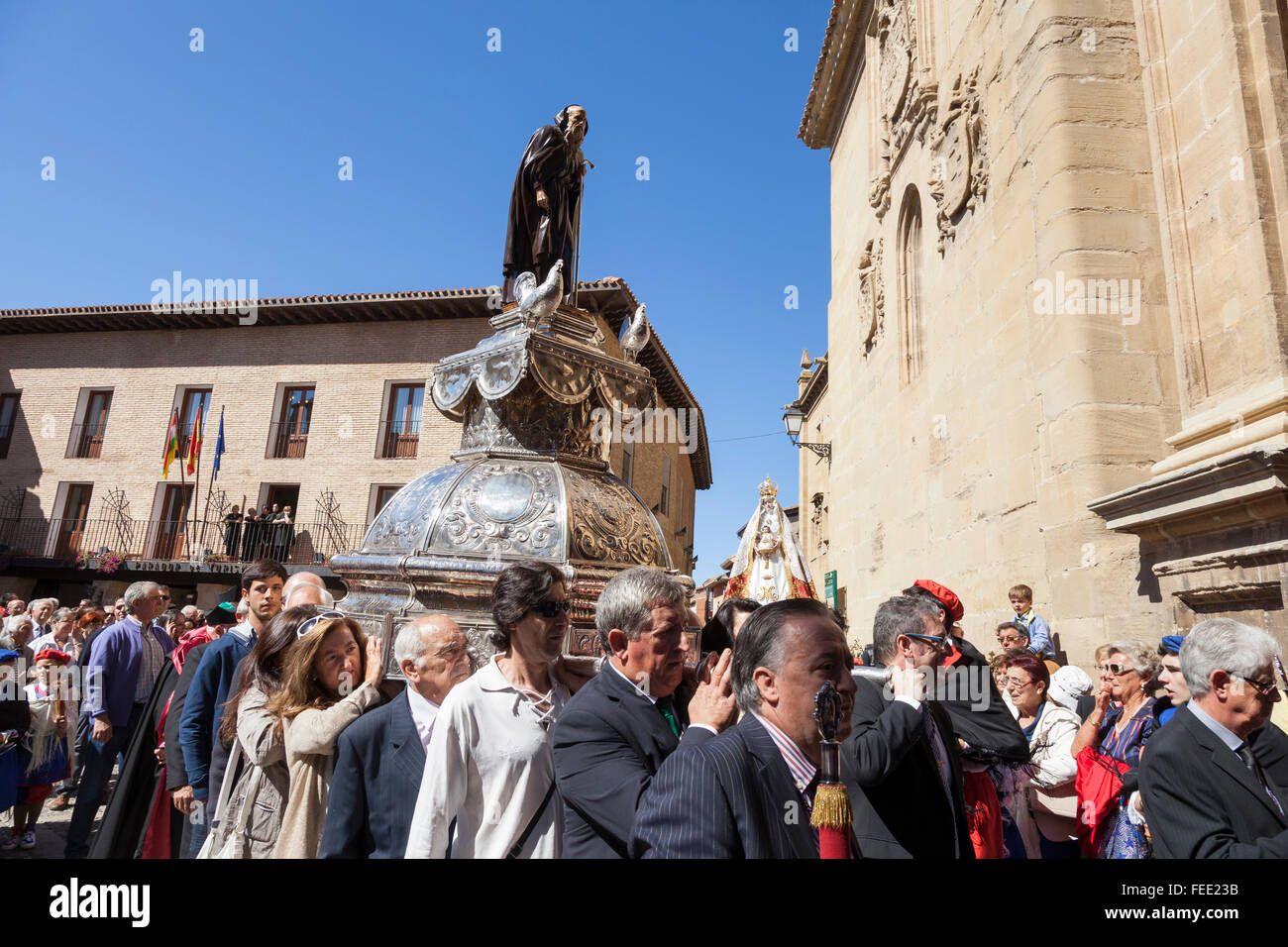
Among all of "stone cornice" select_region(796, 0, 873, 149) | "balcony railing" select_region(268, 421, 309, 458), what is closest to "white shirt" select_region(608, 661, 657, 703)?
"stone cornice" select_region(796, 0, 873, 149)

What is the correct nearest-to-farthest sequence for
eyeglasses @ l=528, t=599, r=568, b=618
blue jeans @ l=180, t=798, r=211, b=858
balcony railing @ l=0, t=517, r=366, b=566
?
eyeglasses @ l=528, t=599, r=568, b=618 < blue jeans @ l=180, t=798, r=211, b=858 < balcony railing @ l=0, t=517, r=366, b=566

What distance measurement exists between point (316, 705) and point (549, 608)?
1.07 metres

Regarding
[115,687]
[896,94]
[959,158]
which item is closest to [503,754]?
[115,687]

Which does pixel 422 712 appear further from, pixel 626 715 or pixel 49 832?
pixel 49 832

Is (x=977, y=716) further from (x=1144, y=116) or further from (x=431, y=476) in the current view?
(x=1144, y=116)

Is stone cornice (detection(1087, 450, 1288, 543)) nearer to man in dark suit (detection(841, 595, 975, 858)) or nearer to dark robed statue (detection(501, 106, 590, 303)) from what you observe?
man in dark suit (detection(841, 595, 975, 858))

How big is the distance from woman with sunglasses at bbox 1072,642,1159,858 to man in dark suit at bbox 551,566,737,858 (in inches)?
85.0

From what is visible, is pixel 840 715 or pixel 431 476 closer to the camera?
pixel 840 715

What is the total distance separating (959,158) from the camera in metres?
8.88

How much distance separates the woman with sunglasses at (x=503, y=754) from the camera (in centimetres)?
197

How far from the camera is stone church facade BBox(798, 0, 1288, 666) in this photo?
4.74 m

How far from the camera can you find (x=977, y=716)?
2799 mm

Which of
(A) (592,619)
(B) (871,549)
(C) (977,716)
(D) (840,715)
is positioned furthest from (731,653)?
(B) (871,549)
